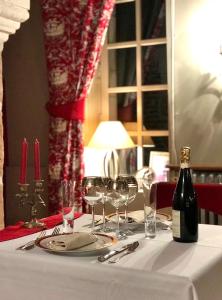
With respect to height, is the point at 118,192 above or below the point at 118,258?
above

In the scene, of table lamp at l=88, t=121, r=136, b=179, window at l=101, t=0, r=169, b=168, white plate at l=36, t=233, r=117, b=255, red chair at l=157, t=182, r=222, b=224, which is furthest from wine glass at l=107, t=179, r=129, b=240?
window at l=101, t=0, r=169, b=168

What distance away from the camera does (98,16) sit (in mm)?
3676

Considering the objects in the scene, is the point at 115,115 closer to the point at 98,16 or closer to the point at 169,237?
the point at 98,16

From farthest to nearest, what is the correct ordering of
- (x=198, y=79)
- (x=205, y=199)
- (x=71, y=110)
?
(x=71, y=110) → (x=198, y=79) → (x=205, y=199)

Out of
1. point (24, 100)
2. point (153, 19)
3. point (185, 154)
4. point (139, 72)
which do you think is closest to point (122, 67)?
point (139, 72)

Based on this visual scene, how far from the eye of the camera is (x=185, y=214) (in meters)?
A: 1.49

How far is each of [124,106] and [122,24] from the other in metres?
0.69

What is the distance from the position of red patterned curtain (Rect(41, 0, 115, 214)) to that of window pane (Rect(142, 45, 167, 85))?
1.42 feet

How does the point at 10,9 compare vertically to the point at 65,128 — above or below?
above

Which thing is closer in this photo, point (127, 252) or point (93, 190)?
point (127, 252)

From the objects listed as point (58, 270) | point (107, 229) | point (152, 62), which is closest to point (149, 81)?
point (152, 62)

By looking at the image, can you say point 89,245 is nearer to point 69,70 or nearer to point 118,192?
point 118,192

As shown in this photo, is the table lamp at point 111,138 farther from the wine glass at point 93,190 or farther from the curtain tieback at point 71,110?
the wine glass at point 93,190

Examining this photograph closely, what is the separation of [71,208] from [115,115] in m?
2.53
